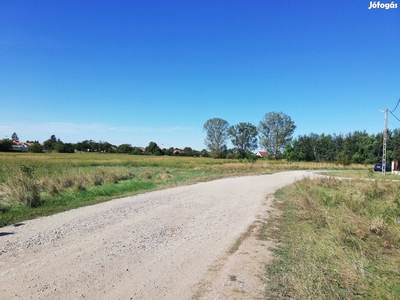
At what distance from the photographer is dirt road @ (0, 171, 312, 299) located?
3543 mm

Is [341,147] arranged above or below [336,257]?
above

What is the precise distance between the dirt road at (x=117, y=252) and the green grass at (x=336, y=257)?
1017 mm

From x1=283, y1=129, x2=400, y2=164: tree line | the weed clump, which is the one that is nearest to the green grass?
the weed clump

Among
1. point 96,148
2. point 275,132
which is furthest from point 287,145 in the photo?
point 96,148

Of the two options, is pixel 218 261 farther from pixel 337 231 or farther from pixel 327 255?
pixel 337 231

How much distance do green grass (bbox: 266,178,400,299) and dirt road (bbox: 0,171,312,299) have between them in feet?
3.34

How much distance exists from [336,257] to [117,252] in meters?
3.85

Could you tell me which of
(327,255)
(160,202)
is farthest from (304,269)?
(160,202)

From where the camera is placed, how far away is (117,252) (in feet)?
15.8

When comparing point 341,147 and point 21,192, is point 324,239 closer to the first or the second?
point 21,192

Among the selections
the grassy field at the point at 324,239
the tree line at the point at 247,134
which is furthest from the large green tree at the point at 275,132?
the grassy field at the point at 324,239

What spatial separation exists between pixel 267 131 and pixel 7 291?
260 feet

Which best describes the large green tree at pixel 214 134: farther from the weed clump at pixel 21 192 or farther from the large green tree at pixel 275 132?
the weed clump at pixel 21 192

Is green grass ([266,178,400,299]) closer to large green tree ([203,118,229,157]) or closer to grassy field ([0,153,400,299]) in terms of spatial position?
grassy field ([0,153,400,299])
